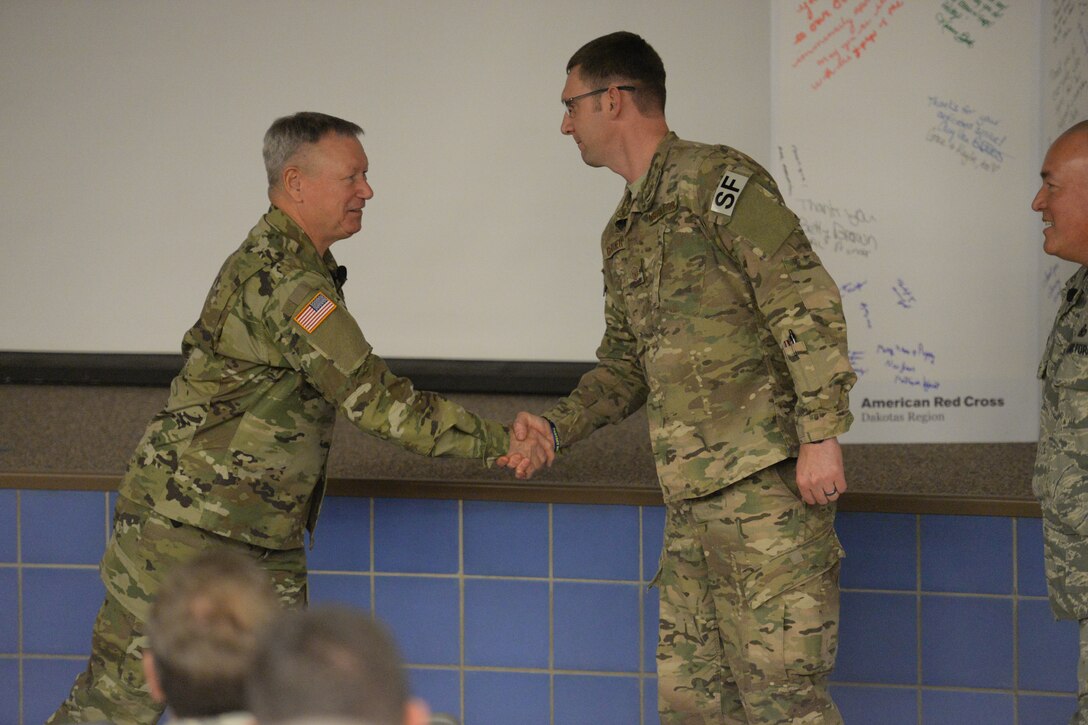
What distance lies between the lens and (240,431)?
2914mm

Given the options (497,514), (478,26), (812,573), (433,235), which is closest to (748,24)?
(478,26)

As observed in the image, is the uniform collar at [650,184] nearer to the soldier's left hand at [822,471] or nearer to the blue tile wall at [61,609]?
the soldier's left hand at [822,471]

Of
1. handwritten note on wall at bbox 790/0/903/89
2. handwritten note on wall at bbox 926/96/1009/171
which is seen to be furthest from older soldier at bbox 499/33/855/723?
handwritten note on wall at bbox 926/96/1009/171

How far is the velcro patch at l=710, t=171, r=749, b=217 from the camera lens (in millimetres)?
2770

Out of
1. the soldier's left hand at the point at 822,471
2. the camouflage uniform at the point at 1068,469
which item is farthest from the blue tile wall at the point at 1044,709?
the soldier's left hand at the point at 822,471

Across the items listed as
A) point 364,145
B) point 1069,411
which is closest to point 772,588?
point 1069,411

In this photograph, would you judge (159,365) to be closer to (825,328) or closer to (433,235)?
(433,235)

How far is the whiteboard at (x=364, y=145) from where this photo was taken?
492 centimetres

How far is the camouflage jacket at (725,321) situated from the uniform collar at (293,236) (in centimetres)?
74

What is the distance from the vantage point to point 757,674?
2.80 metres

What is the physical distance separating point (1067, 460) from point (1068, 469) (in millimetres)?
19

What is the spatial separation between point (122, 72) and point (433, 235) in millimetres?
1462

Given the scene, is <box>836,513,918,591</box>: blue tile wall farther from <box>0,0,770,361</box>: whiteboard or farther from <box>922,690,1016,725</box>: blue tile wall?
<box>0,0,770,361</box>: whiteboard

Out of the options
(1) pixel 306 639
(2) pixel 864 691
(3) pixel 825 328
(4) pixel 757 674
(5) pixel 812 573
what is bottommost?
(2) pixel 864 691
